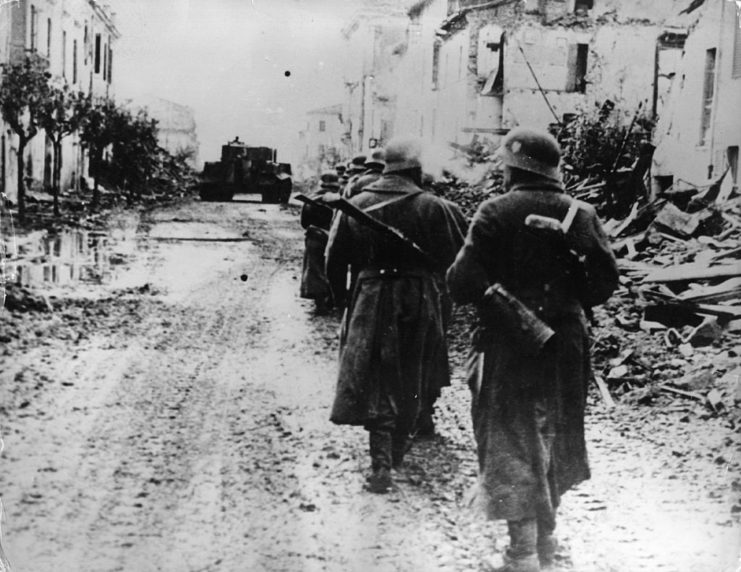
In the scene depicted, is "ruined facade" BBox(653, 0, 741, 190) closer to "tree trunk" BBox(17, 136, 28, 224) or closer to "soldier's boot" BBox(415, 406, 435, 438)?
"soldier's boot" BBox(415, 406, 435, 438)

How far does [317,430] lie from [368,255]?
747 millimetres

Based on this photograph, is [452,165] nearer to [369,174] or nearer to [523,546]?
[369,174]

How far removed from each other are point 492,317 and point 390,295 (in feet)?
2.06

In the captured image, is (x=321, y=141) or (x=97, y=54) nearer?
(x=97, y=54)

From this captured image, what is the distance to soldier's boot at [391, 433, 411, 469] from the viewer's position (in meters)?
3.45

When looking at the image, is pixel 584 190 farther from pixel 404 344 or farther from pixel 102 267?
pixel 102 267

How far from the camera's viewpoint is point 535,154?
9.71 feet

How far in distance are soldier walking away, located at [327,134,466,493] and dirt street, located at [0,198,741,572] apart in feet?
0.52

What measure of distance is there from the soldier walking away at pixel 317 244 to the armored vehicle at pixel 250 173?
0.13 meters

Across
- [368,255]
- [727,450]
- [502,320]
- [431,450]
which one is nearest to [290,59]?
[368,255]

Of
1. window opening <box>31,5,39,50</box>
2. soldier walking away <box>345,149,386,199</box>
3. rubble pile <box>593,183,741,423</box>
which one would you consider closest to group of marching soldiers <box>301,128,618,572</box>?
soldier walking away <box>345,149,386,199</box>

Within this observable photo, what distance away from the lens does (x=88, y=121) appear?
3.57 meters

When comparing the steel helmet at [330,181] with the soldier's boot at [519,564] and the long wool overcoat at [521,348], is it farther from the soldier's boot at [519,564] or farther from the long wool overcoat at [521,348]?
the soldier's boot at [519,564]

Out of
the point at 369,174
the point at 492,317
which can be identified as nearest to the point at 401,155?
the point at 369,174
